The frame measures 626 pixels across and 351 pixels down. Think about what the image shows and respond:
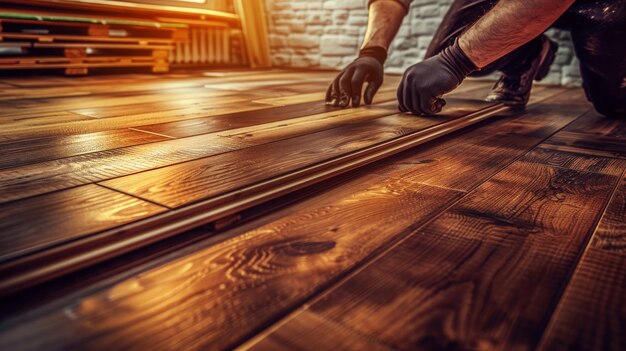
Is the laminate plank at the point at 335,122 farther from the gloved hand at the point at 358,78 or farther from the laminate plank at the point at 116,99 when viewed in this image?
the laminate plank at the point at 116,99

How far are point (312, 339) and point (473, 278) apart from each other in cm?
21

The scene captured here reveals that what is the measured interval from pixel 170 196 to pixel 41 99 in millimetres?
1487

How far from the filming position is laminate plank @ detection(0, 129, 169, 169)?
0.92 m

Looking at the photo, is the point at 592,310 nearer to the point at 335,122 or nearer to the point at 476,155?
the point at 476,155

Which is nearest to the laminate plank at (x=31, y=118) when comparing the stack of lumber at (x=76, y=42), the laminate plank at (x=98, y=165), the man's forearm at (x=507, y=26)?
the laminate plank at (x=98, y=165)

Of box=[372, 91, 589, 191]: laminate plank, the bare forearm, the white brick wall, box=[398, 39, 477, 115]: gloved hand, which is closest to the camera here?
box=[372, 91, 589, 191]: laminate plank

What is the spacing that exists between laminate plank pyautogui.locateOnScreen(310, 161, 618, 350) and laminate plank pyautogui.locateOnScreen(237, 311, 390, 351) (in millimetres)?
12

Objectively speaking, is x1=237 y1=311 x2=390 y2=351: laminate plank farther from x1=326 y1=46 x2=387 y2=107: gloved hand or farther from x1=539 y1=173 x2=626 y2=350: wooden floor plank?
x1=326 y1=46 x2=387 y2=107: gloved hand

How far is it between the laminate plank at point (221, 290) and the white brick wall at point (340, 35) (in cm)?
336

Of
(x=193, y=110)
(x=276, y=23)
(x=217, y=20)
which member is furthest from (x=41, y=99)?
(x=276, y=23)

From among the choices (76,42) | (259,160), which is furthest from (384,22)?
(76,42)

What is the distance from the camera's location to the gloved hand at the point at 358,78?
5.51 ft

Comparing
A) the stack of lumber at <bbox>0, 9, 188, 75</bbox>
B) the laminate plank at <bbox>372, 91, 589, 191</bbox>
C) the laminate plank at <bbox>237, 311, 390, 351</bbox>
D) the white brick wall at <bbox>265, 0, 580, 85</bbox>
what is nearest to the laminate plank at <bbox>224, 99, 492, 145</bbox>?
the laminate plank at <bbox>372, 91, 589, 191</bbox>

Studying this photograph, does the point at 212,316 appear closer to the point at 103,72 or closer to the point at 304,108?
the point at 304,108
